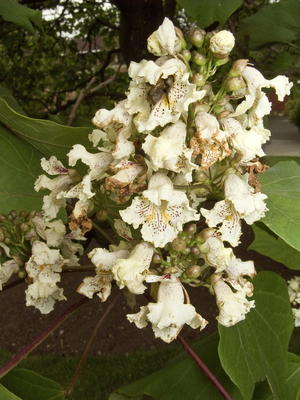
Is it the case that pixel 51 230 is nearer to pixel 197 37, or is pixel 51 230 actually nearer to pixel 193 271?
pixel 193 271

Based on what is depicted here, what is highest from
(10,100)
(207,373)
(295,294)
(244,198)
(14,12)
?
(14,12)

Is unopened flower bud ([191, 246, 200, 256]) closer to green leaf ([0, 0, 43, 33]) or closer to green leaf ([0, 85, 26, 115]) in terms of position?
green leaf ([0, 85, 26, 115])

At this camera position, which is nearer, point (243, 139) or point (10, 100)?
point (243, 139)

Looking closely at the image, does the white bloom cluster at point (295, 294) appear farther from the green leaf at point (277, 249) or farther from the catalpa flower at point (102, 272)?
the catalpa flower at point (102, 272)

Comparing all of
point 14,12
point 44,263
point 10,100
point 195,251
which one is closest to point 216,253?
point 195,251

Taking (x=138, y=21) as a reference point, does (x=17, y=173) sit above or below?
below

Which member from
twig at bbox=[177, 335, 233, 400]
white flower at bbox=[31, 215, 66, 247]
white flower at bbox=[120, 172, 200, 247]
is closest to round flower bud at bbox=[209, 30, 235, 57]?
white flower at bbox=[120, 172, 200, 247]
